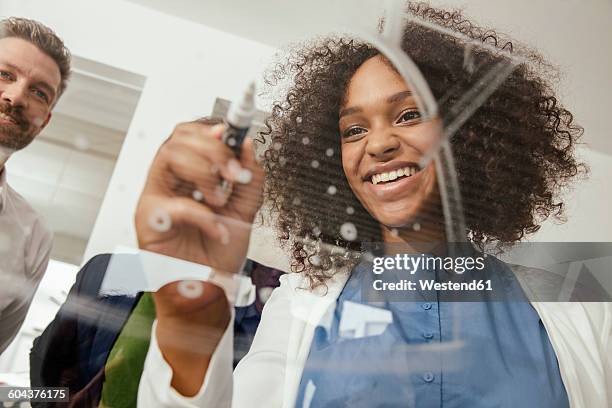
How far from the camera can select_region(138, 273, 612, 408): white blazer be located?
2.32 ft

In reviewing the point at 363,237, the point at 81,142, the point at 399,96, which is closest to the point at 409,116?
the point at 399,96

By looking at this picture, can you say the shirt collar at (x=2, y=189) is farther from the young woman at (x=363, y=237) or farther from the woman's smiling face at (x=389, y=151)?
the woman's smiling face at (x=389, y=151)

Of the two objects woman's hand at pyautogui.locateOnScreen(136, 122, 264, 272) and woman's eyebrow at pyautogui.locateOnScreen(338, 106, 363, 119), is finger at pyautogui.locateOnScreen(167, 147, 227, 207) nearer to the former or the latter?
woman's hand at pyautogui.locateOnScreen(136, 122, 264, 272)

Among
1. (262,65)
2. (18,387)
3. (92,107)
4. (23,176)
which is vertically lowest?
(18,387)

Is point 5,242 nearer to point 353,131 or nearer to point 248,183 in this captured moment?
point 248,183

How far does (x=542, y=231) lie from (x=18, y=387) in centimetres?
85

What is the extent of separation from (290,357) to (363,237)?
0.22 meters

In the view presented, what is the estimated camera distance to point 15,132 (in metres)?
0.71

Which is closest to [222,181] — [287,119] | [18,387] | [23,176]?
[287,119]

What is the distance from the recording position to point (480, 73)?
85 cm

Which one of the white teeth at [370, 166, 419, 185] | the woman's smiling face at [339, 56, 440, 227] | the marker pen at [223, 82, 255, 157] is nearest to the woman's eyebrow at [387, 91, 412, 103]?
the woman's smiling face at [339, 56, 440, 227]

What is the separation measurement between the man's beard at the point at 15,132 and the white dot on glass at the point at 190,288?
0.31 metres

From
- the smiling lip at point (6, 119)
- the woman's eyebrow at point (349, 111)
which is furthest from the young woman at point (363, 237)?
the smiling lip at point (6, 119)

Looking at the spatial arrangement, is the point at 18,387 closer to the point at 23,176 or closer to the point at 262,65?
the point at 23,176
